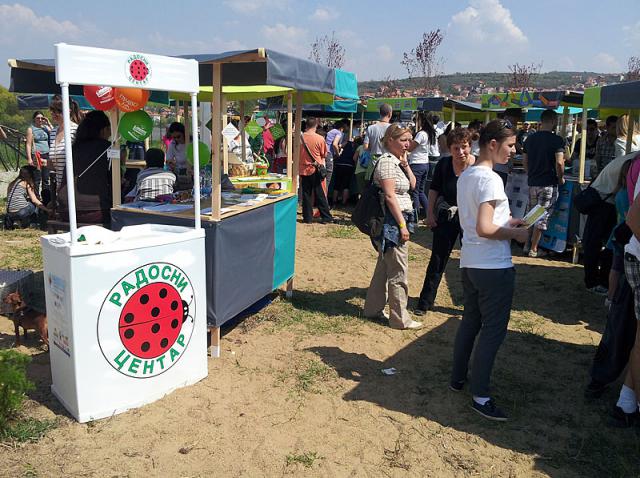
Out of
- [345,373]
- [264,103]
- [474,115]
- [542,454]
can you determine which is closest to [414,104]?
[474,115]

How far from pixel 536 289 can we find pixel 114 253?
4658mm

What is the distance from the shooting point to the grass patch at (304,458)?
9.86ft

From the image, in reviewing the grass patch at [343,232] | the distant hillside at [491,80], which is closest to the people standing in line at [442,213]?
the grass patch at [343,232]

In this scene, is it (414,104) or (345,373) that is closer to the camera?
(345,373)

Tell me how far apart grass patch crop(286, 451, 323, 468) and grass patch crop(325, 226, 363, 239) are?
5.68m

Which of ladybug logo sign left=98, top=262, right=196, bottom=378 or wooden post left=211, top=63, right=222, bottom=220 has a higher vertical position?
wooden post left=211, top=63, right=222, bottom=220

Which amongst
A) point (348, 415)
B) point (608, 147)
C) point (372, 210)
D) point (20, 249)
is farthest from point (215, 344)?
point (608, 147)

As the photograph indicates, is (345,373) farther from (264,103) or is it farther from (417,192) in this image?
(264,103)

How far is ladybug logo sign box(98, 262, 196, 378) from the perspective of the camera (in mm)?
3277

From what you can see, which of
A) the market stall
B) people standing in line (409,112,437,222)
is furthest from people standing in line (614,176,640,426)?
people standing in line (409,112,437,222)

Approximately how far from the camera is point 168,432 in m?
3.26

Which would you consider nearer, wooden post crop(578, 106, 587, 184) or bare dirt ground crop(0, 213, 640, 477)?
bare dirt ground crop(0, 213, 640, 477)

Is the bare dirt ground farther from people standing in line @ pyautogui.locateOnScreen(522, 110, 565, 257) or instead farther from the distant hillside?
the distant hillside

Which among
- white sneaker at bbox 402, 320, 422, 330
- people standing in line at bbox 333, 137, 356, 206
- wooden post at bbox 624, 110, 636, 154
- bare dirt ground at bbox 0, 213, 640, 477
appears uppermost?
wooden post at bbox 624, 110, 636, 154
